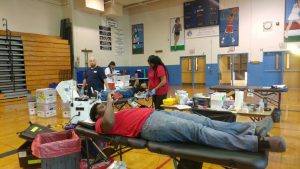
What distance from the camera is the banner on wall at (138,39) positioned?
11711 mm

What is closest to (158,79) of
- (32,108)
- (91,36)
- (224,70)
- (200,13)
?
(32,108)

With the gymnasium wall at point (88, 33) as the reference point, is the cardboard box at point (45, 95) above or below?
below

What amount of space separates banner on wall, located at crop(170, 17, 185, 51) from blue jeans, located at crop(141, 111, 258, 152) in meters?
8.94

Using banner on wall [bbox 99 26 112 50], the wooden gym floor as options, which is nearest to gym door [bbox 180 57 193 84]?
banner on wall [bbox 99 26 112 50]

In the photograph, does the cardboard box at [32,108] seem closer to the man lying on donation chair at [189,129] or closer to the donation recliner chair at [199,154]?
the man lying on donation chair at [189,129]

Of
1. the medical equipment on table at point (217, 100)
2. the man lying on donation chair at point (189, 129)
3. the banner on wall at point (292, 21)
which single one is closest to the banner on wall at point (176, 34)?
the banner on wall at point (292, 21)

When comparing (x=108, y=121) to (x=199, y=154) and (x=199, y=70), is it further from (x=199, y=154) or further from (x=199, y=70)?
(x=199, y=70)

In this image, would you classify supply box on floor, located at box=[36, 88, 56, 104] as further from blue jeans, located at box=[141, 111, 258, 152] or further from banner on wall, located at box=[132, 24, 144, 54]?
banner on wall, located at box=[132, 24, 144, 54]

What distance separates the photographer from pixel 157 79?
11.9 ft

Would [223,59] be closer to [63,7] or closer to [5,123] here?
[63,7]

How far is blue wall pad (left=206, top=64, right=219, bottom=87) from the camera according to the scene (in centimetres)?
970

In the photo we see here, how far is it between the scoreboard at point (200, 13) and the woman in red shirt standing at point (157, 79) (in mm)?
7028

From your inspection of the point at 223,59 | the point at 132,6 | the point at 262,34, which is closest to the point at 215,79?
the point at 223,59

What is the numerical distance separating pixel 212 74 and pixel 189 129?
8499 millimetres
